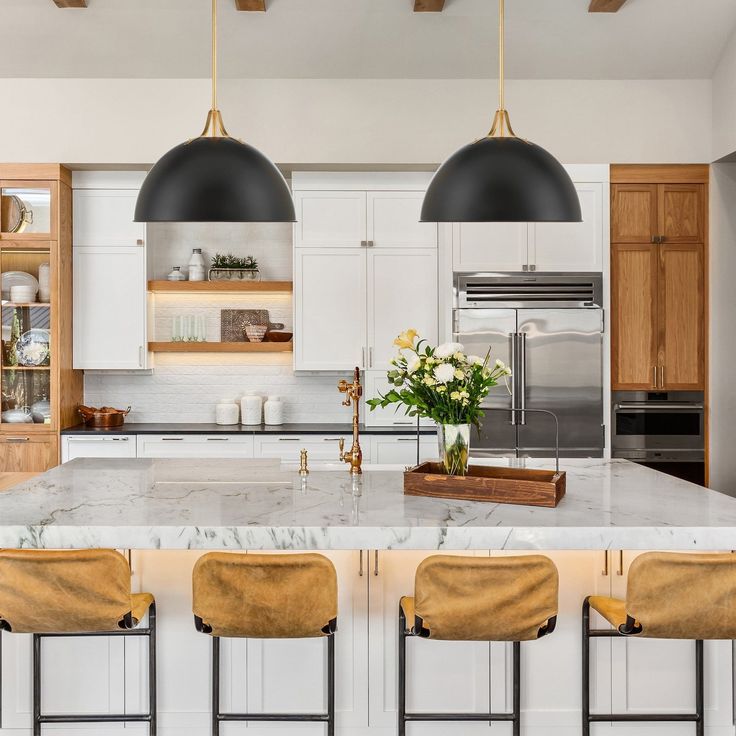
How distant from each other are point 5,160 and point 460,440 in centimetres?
380

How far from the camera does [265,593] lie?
7.13ft

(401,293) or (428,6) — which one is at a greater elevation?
(428,6)

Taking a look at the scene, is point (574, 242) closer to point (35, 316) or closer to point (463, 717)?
point (463, 717)

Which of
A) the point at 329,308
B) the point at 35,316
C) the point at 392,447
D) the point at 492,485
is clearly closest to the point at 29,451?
the point at 35,316

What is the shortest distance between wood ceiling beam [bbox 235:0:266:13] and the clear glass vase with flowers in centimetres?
260

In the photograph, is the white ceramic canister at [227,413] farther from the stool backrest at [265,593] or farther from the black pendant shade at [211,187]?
the stool backrest at [265,593]

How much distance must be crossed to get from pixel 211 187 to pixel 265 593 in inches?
50.4

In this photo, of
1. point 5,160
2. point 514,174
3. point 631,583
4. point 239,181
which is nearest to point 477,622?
point 631,583

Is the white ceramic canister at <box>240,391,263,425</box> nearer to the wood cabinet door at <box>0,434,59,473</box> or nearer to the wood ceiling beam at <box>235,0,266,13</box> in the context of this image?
the wood cabinet door at <box>0,434,59,473</box>

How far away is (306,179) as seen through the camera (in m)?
5.08

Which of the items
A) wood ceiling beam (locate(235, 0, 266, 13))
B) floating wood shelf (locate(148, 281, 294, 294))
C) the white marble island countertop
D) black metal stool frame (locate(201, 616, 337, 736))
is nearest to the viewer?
the white marble island countertop

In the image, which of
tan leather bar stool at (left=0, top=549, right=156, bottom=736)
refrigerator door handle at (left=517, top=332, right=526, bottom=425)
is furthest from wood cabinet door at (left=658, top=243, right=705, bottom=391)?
tan leather bar stool at (left=0, top=549, right=156, bottom=736)

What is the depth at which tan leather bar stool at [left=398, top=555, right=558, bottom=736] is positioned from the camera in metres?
2.15

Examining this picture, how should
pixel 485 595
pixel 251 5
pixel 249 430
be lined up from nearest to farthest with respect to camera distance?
pixel 485 595 < pixel 251 5 < pixel 249 430
